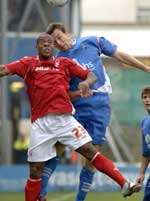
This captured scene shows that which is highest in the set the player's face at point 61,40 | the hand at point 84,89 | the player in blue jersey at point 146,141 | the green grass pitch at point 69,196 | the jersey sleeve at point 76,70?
the player's face at point 61,40

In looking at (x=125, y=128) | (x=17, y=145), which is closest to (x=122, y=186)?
(x=17, y=145)

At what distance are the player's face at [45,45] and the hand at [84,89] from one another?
463 millimetres

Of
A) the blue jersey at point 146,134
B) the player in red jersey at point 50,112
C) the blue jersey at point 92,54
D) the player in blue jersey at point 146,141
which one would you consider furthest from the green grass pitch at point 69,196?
the player in red jersey at point 50,112

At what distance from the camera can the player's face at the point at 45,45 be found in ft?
35.0

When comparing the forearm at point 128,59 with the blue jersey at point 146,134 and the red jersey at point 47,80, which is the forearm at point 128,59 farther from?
the red jersey at point 47,80

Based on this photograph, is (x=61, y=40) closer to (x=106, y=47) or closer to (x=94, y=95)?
(x=106, y=47)

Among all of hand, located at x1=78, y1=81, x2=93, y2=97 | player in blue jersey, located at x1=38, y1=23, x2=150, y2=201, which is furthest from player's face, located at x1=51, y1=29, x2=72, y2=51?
hand, located at x1=78, y1=81, x2=93, y2=97

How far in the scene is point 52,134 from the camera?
35.6 ft

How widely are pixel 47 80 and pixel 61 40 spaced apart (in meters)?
0.77

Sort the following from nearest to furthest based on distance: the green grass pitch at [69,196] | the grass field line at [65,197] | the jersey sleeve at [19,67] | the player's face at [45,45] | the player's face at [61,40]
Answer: the player's face at [45,45]
the jersey sleeve at [19,67]
the player's face at [61,40]
the green grass pitch at [69,196]
the grass field line at [65,197]

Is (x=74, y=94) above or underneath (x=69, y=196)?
above

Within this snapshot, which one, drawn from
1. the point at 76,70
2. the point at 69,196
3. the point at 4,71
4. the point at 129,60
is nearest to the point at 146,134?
the point at 129,60

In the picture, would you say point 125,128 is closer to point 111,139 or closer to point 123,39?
point 111,139

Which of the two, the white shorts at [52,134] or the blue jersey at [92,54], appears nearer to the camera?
the white shorts at [52,134]
